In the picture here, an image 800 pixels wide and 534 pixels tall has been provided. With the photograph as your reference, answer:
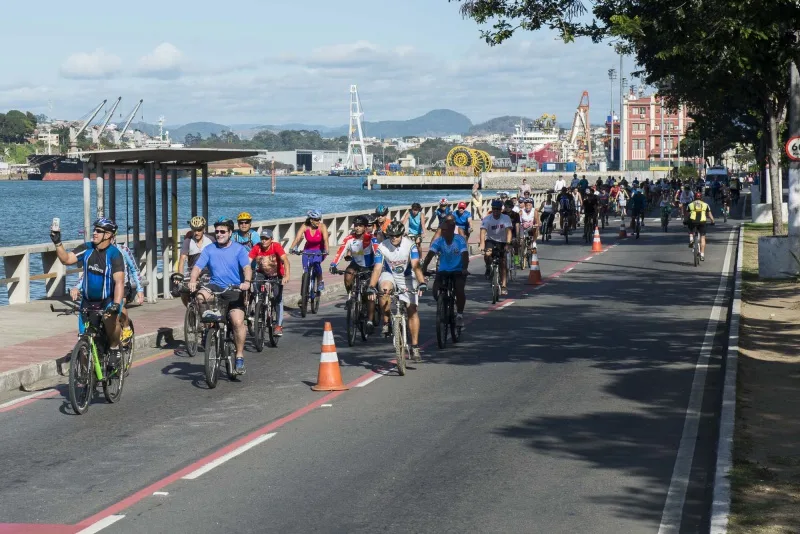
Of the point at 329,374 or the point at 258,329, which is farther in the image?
the point at 258,329

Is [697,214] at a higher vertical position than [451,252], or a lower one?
higher

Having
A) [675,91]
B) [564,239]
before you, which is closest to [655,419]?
[564,239]

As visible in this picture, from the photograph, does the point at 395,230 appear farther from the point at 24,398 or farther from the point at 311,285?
the point at 311,285

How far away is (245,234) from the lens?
17.2 metres

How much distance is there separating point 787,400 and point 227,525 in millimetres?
6574

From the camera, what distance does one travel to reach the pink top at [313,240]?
64.5 ft

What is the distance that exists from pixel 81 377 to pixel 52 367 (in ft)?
8.87

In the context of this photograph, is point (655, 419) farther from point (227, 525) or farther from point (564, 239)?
point (564, 239)

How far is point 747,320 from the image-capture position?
1903 cm

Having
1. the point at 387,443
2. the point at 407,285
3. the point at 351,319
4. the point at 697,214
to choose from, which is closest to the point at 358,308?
the point at 351,319

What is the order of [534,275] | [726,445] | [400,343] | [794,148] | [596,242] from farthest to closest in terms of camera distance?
[596,242]
[534,275]
[794,148]
[400,343]
[726,445]

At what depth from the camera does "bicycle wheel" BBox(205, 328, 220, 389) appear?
13188 mm

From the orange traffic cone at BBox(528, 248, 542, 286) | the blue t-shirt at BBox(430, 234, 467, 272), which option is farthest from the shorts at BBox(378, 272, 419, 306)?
the orange traffic cone at BBox(528, 248, 542, 286)

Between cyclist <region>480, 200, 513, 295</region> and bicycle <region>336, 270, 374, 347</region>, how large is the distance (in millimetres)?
5723
